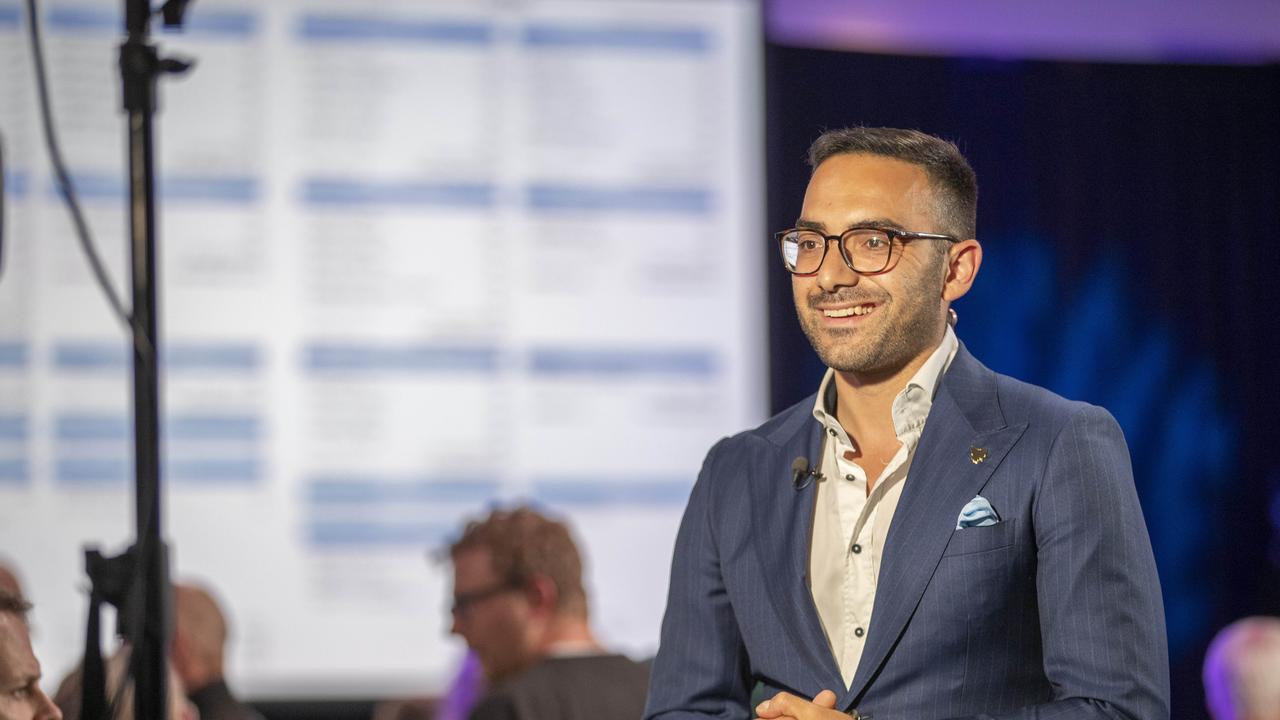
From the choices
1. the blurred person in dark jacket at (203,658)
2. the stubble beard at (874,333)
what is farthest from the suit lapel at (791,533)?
the blurred person in dark jacket at (203,658)

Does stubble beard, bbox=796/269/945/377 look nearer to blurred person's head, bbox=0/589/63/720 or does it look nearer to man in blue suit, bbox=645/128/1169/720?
man in blue suit, bbox=645/128/1169/720

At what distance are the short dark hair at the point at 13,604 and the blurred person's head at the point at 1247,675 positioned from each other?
3.36m

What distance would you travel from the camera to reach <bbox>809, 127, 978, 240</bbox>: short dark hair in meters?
1.83

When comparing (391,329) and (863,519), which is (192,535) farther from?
(863,519)

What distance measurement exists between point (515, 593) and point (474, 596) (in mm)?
109

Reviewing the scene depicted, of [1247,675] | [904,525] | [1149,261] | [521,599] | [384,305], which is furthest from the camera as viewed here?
[1149,261]

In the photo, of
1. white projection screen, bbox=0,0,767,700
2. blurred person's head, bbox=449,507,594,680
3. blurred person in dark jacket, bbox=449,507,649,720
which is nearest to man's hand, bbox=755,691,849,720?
blurred person in dark jacket, bbox=449,507,649,720

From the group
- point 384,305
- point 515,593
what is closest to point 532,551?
point 515,593

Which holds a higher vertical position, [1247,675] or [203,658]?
[203,658]

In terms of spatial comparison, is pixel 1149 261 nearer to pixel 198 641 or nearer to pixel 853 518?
pixel 198 641

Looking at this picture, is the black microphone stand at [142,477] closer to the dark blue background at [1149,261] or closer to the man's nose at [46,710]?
the man's nose at [46,710]

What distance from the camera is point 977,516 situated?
1.67 m

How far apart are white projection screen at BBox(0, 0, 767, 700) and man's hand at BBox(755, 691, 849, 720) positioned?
3.00m

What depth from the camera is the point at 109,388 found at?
14.6 feet
